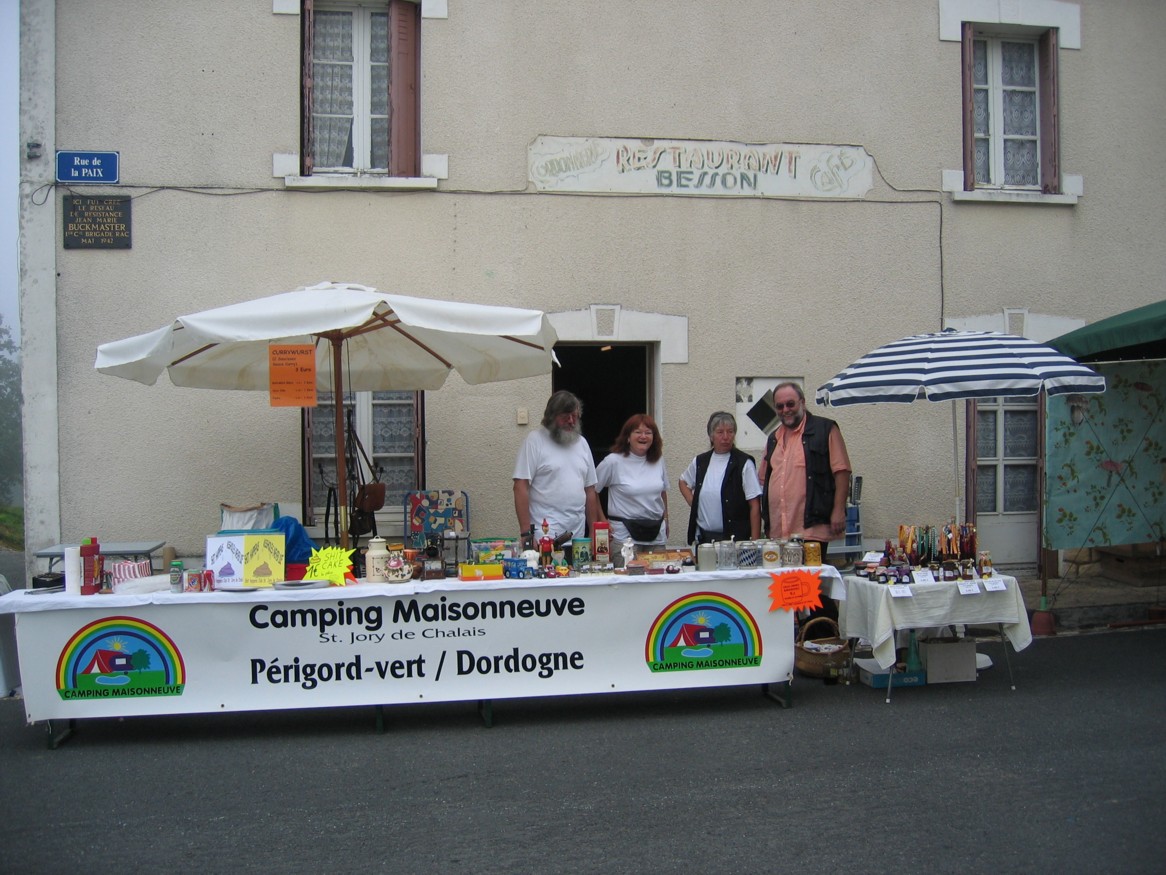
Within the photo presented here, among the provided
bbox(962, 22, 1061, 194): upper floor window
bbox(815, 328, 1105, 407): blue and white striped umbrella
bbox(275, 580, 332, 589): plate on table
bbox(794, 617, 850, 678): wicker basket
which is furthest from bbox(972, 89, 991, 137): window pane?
bbox(275, 580, 332, 589): plate on table

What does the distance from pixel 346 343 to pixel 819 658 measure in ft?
12.6

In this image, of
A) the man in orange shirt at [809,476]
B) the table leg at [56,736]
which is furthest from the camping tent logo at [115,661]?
the man in orange shirt at [809,476]

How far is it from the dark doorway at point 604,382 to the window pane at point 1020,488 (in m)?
3.23

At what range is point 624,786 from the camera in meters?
4.91

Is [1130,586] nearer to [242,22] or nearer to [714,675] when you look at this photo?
[714,675]

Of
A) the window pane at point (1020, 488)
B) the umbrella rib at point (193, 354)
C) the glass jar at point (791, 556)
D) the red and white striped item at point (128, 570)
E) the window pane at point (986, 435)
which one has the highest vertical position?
the umbrella rib at point (193, 354)

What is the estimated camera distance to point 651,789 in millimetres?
4867

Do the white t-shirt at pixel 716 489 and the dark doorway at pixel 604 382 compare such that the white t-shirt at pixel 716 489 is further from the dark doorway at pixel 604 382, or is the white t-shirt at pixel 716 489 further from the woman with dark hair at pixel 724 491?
the dark doorway at pixel 604 382

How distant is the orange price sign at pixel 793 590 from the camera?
20.0 feet

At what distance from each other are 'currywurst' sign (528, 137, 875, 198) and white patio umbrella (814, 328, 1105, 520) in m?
2.38

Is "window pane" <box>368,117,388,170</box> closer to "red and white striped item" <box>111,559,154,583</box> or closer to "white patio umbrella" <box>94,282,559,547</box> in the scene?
"white patio umbrella" <box>94,282,559,547</box>

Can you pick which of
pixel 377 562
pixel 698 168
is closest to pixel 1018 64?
pixel 698 168

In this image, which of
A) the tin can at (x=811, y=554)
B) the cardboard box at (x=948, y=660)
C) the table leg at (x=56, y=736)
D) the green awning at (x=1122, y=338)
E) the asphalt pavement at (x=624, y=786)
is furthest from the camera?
the green awning at (x=1122, y=338)

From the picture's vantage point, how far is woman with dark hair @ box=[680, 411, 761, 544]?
7168mm
